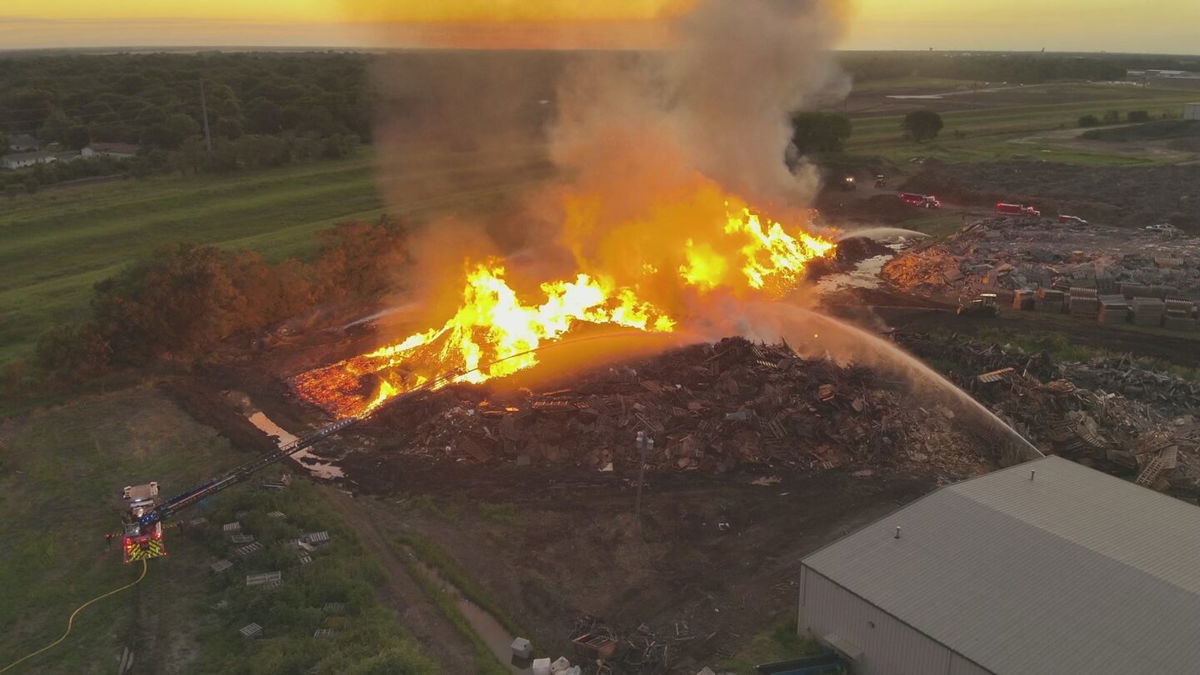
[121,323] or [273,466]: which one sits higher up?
[121,323]

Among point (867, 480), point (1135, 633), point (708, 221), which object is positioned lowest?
point (867, 480)

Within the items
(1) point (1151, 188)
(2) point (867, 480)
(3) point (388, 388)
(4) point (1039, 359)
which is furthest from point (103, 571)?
(1) point (1151, 188)

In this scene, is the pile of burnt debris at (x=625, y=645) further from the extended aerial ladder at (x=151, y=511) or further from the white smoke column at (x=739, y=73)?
the white smoke column at (x=739, y=73)

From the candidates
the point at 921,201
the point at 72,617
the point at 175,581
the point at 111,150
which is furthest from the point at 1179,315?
the point at 111,150

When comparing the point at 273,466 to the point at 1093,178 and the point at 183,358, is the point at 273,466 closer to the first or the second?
the point at 183,358

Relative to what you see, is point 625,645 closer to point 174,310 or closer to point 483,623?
point 483,623

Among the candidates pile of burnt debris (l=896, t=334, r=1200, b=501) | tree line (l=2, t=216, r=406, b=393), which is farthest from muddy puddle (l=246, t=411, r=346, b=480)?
pile of burnt debris (l=896, t=334, r=1200, b=501)

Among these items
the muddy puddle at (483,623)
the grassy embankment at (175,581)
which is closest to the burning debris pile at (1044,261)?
the muddy puddle at (483,623)
